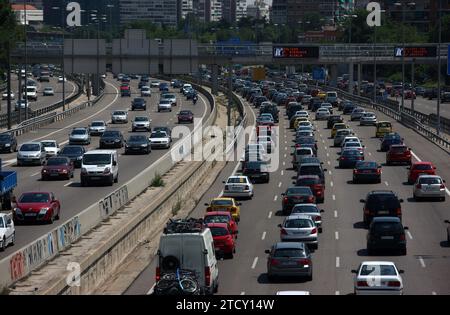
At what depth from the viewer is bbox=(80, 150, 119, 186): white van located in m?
55.2

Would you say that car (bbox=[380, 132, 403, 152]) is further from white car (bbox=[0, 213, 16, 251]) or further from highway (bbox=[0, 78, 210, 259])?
white car (bbox=[0, 213, 16, 251])

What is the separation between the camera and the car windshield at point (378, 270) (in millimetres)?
29016

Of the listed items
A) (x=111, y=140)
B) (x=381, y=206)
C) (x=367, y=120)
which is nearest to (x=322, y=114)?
(x=367, y=120)

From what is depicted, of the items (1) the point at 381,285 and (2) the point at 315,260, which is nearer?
(1) the point at 381,285

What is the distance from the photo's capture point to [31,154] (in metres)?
64.9

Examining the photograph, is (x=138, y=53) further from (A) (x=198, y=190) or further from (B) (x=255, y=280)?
(B) (x=255, y=280)

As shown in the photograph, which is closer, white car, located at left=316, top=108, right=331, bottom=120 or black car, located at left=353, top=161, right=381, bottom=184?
black car, located at left=353, top=161, right=381, bottom=184

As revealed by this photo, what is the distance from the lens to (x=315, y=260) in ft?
122

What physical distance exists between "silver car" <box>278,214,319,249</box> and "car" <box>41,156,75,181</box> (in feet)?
66.1

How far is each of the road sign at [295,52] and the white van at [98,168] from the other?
5982cm

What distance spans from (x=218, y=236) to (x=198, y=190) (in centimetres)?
1898

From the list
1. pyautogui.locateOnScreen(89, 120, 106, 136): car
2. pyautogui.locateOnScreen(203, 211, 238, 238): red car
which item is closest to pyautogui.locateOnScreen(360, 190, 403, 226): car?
pyautogui.locateOnScreen(203, 211, 238, 238): red car

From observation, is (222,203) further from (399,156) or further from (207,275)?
(399,156)
